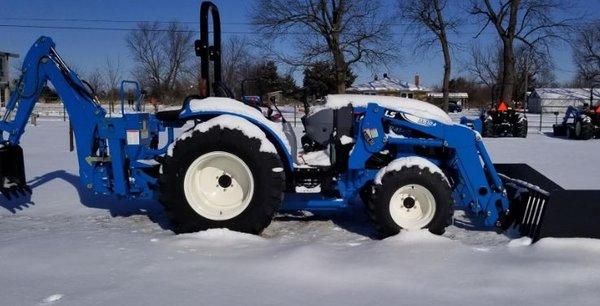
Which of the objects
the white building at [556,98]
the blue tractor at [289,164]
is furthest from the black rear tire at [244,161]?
A: the white building at [556,98]

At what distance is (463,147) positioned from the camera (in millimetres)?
5371

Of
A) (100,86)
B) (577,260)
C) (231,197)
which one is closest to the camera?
(577,260)

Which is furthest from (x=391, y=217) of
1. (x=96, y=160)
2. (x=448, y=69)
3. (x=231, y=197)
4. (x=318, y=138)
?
(x=448, y=69)

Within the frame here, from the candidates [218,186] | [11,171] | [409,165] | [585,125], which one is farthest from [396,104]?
[585,125]

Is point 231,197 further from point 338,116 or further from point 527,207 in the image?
point 527,207

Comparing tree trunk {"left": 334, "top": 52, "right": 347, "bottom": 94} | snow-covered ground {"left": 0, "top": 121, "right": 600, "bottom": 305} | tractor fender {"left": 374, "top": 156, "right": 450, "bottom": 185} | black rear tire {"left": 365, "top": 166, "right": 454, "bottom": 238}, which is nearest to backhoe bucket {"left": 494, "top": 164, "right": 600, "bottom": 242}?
snow-covered ground {"left": 0, "top": 121, "right": 600, "bottom": 305}

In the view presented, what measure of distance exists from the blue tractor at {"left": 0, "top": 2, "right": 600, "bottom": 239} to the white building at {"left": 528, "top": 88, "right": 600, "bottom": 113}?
5822 centimetres

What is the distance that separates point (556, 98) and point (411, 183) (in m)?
63.1

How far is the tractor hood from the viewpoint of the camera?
18.1ft

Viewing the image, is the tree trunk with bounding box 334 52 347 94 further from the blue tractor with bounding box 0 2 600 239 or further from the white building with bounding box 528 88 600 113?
the white building with bounding box 528 88 600 113

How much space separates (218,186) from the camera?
5535 millimetres

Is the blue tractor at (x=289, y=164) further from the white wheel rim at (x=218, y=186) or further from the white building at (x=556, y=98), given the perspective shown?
the white building at (x=556, y=98)

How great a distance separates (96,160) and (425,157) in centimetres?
343

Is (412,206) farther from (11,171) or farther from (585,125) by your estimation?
(585,125)
